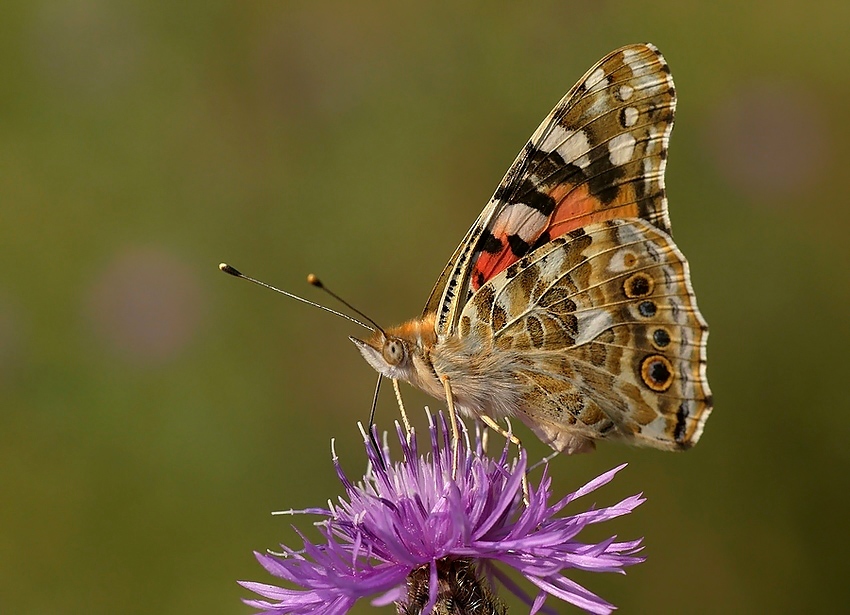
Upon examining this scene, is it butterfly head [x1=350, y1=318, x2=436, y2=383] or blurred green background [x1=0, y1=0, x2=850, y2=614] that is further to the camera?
blurred green background [x1=0, y1=0, x2=850, y2=614]

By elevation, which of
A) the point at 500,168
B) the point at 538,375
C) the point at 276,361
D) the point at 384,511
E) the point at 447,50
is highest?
the point at 447,50

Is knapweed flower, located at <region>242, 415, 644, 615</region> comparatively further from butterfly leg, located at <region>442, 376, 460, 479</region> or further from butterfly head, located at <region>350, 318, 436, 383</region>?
butterfly head, located at <region>350, 318, 436, 383</region>

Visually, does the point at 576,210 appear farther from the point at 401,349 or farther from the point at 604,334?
the point at 401,349

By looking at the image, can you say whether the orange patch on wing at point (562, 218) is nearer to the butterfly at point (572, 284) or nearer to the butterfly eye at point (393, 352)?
the butterfly at point (572, 284)

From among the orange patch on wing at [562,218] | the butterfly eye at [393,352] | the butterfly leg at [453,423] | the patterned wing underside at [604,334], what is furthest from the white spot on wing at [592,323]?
the butterfly eye at [393,352]

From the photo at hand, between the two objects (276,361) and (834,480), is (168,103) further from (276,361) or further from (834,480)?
(834,480)

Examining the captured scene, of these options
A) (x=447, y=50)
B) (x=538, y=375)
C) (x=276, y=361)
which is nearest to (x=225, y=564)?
(x=276, y=361)

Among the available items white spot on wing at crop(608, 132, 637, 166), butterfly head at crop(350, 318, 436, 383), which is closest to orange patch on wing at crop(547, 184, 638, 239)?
white spot on wing at crop(608, 132, 637, 166)

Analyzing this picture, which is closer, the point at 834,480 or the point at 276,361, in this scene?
the point at 834,480
